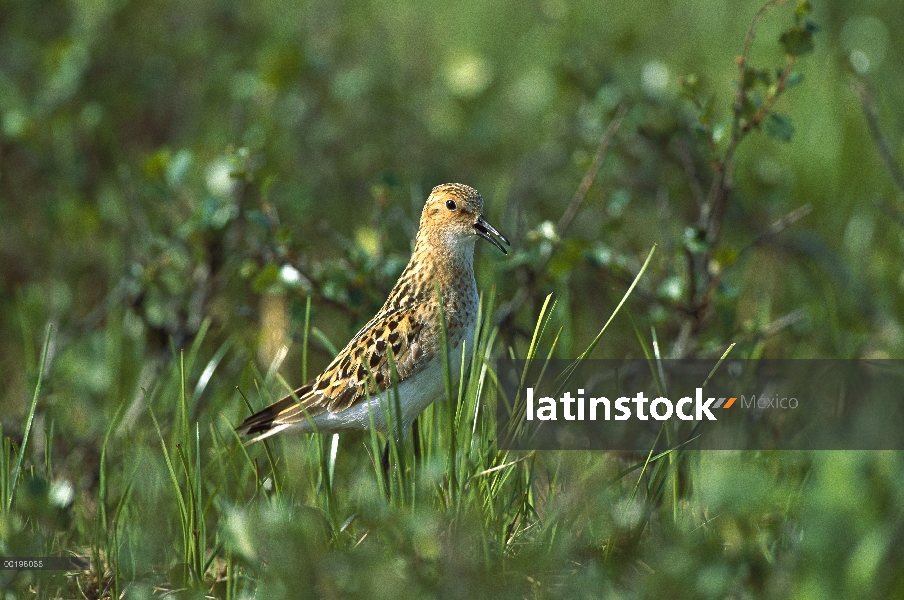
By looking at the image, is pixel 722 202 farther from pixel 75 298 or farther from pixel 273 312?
pixel 75 298

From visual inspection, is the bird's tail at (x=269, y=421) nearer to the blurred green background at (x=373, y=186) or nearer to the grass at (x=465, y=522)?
the grass at (x=465, y=522)

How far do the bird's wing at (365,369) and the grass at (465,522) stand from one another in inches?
4.9

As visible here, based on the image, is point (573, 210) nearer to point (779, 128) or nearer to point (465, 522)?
point (779, 128)

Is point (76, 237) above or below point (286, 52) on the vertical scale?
below

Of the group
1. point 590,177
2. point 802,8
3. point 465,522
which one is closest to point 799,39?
point 802,8

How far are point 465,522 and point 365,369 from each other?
927 mm

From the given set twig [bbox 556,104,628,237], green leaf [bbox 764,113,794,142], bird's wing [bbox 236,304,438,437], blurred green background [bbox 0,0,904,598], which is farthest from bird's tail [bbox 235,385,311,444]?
green leaf [bbox 764,113,794,142]

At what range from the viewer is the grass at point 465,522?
2.71 m

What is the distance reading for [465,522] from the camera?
327cm

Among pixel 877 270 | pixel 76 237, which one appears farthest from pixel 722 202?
pixel 76 237

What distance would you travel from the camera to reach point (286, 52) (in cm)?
619

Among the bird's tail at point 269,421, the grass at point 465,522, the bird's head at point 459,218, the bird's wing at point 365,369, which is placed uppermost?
the bird's head at point 459,218

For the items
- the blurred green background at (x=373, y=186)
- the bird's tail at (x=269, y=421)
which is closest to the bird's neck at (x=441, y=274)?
the bird's tail at (x=269, y=421)

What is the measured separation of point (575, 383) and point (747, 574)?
7.89ft
